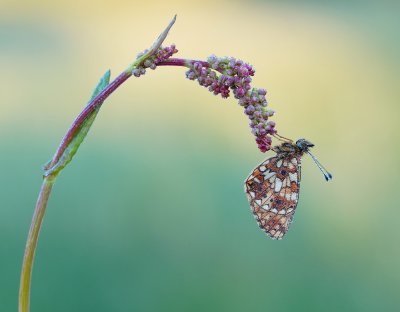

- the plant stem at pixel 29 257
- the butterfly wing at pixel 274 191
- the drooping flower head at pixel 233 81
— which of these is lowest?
the plant stem at pixel 29 257

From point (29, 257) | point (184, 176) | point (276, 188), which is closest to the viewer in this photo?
point (29, 257)

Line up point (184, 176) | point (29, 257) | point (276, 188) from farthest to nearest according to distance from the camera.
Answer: point (184, 176) < point (276, 188) < point (29, 257)


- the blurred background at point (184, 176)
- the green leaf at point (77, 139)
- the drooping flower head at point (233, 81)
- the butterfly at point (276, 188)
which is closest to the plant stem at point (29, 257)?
the green leaf at point (77, 139)

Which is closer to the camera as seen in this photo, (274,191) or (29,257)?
(29,257)

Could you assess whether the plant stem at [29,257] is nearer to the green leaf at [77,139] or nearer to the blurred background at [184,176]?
the green leaf at [77,139]

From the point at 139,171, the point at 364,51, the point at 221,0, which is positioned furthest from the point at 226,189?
the point at 221,0

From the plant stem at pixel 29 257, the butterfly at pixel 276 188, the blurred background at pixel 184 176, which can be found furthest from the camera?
the blurred background at pixel 184 176

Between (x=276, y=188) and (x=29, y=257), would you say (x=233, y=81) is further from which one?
(x=276, y=188)

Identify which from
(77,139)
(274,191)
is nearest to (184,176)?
(274,191)

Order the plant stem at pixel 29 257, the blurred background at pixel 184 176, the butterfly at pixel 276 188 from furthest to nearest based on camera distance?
1. the blurred background at pixel 184 176
2. the butterfly at pixel 276 188
3. the plant stem at pixel 29 257
